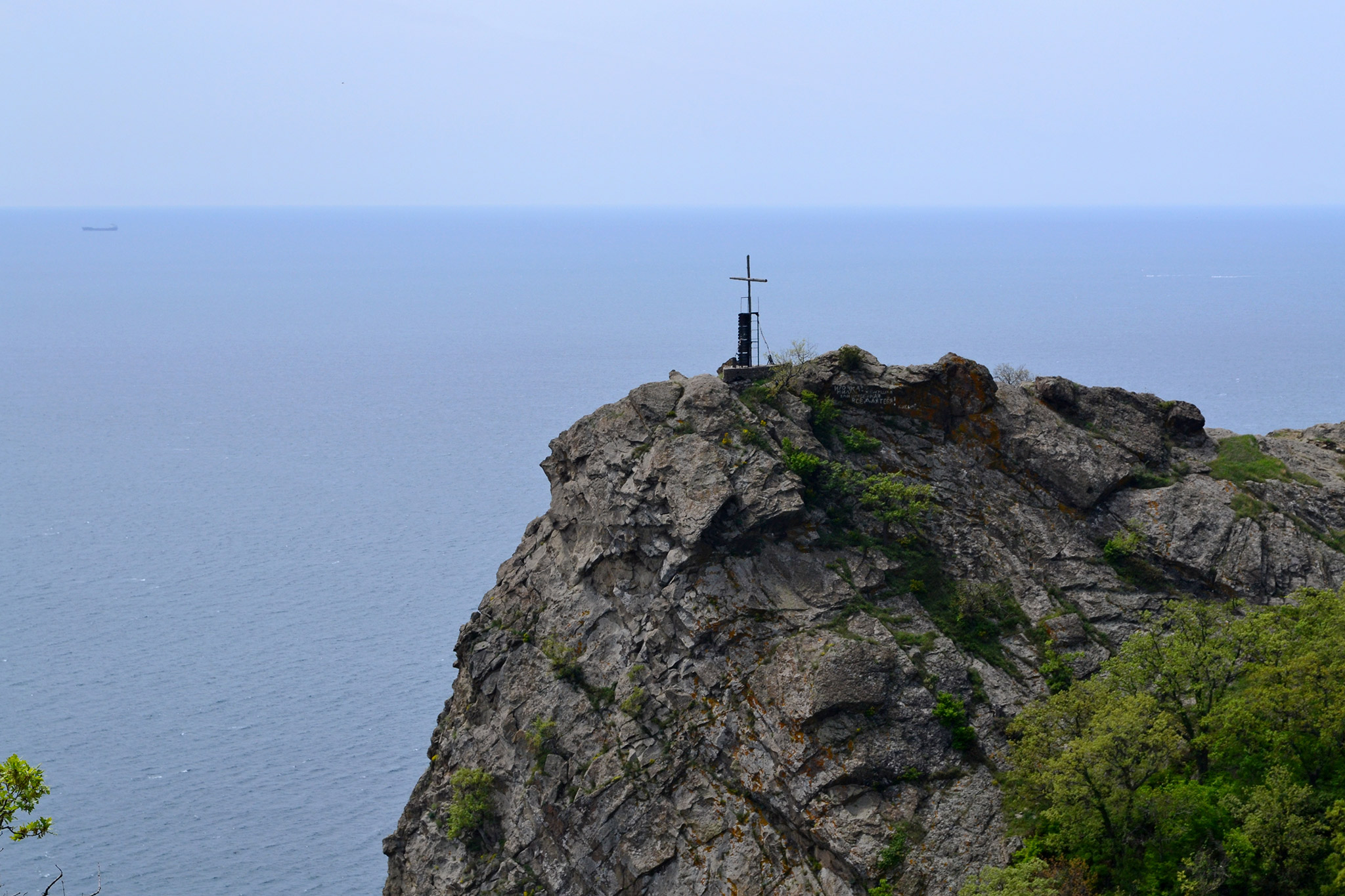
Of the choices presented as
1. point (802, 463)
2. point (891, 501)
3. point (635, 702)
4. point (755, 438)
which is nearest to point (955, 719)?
point (891, 501)

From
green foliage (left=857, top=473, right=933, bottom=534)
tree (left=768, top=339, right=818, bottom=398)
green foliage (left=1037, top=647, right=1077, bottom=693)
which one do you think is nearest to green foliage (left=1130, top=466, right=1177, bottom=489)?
green foliage (left=857, top=473, right=933, bottom=534)

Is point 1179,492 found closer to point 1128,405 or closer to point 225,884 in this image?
point 1128,405

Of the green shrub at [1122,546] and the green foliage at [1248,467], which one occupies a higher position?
the green foliage at [1248,467]

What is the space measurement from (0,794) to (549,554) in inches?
1190

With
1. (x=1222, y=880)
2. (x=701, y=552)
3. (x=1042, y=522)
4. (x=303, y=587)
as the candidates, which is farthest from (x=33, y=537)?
(x=1222, y=880)

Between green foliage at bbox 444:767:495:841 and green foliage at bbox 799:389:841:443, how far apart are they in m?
19.9

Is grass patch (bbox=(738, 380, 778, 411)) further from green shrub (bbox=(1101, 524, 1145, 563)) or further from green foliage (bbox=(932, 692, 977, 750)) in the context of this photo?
green shrub (bbox=(1101, 524, 1145, 563))

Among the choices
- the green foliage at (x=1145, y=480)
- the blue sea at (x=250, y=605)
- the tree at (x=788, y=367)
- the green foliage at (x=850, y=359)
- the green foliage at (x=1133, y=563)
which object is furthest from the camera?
the blue sea at (x=250, y=605)

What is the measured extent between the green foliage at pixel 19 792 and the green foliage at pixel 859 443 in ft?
114

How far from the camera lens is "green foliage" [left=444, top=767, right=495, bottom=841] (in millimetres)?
48469

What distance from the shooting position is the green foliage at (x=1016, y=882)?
36344 millimetres

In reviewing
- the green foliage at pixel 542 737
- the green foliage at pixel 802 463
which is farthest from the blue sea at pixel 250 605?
the green foliage at pixel 802 463

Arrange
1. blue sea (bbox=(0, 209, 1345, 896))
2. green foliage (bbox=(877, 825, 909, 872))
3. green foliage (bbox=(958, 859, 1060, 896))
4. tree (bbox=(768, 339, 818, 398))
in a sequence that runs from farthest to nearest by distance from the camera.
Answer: blue sea (bbox=(0, 209, 1345, 896))
tree (bbox=(768, 339, 818, 398))
green foliage (bbox=(877, 825, 909, 872))
green foliage (bbox=(958, 859, 1060, 896))

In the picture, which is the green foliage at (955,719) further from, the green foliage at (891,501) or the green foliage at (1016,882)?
the green foliage at (891,501)
